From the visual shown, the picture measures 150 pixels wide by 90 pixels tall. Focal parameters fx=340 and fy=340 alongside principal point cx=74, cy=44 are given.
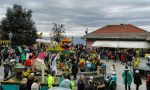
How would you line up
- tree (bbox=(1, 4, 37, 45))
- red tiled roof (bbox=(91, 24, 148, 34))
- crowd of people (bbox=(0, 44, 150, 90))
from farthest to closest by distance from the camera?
red tiled roof (bbox=(91, 24, 148, 34)) < tree (bbox=(1, 4, 37, 45)) < crowd of people (bbox=(0, 44, 150, 90))

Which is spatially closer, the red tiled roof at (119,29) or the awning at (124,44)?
the awning at (124,44)

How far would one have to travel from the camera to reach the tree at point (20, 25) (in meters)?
50.5

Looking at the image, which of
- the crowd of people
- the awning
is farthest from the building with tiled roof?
the crowd of people

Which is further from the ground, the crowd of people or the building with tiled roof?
the building with tiled roof

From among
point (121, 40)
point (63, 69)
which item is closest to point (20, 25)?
point (121, 40)

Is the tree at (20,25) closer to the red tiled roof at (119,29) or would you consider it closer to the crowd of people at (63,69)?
the red tiled roof at (119,29)

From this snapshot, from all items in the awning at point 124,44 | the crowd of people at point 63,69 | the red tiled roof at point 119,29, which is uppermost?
the red tiled roof at point 119,29

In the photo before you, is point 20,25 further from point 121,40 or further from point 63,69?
point 63,69

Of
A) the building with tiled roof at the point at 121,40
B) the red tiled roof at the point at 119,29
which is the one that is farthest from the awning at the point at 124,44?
the red tiled roof at the point at 119,29

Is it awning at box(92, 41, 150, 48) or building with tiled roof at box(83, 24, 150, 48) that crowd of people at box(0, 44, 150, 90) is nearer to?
awning at box(92, 41, 150, 48)

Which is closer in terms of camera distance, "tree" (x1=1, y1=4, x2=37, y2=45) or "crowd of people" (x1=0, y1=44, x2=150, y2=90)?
"crowd of people" (x1=0, y1=44, x2=150, y2=90)

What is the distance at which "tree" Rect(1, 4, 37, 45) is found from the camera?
5050cm

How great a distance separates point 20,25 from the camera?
168 feet

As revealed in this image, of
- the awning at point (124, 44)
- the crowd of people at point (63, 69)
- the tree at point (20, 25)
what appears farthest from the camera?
the tree at point (20, 25)
